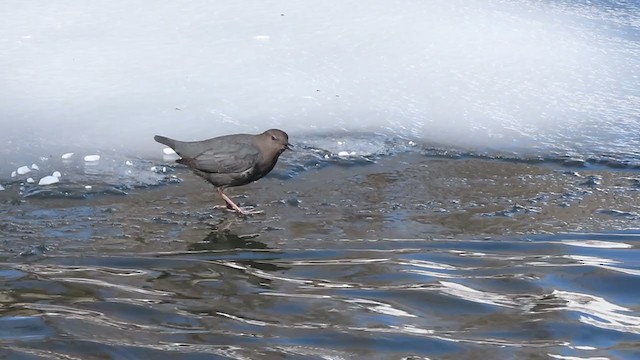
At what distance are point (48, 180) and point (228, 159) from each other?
2.97 ft

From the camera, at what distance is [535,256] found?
4.84 m

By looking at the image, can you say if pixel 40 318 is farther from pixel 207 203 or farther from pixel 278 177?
pixel 278 177

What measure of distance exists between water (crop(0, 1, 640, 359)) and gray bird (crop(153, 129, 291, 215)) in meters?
0.17

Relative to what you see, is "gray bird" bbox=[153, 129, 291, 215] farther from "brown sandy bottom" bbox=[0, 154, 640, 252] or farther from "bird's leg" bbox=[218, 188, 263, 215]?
"brown sandy bottom" bbox=[0, 154, 640, 252]

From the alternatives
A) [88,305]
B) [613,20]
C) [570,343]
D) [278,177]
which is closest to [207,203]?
[278,177]

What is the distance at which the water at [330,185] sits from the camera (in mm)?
3914

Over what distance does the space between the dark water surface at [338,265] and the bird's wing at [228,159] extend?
204mm

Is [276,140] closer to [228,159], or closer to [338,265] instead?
[228,159]

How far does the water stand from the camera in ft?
12.8

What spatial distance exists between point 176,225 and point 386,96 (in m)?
2.29

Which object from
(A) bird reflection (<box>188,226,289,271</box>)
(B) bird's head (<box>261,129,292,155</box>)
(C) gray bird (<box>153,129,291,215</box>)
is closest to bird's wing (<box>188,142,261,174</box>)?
(C) gray bird (<box>153,129,291,215</box>)

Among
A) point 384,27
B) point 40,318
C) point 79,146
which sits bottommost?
point 40,318

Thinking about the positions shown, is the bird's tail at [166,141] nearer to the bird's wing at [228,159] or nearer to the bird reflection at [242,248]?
the bird's wing at [228,159]

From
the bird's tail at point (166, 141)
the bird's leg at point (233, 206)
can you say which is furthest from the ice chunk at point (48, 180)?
the bird's leg at point (233, 206)
